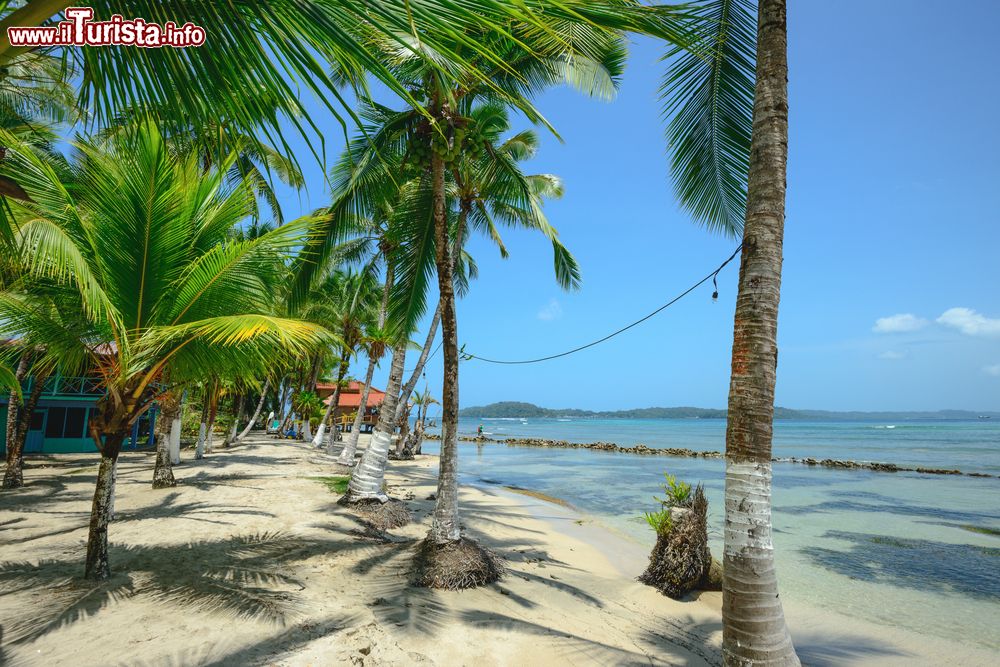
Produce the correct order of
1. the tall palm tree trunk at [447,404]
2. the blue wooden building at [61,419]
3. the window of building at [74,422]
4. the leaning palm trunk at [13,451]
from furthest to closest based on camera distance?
1. the window of building at [74,422]
2. the blue wooden building at [61,419]
3. the leaning palm trunk at [13,451]
4. the tall palm tree trunk at [447,404]

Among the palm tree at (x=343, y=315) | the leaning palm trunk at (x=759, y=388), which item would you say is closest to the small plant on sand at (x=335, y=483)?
the leaning palm trunk at (x=759, y=388)

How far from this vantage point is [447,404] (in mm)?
6938

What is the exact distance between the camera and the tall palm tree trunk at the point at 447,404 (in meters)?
6.76

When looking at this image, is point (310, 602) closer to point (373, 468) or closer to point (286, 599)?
point (286, 599)

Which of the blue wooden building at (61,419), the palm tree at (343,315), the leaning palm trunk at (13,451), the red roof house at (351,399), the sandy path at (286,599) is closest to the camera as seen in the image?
the sandy path at (286,599)

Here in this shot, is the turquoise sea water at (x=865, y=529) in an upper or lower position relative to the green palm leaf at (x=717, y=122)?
lower

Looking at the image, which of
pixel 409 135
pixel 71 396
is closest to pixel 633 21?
pixel 409 135

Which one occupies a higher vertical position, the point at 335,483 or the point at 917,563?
the point at 335,483

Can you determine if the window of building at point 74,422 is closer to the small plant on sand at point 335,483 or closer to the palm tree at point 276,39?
the small plant on sand at point 335,483

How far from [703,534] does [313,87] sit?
7729mm

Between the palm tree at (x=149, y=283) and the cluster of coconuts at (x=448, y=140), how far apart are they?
285 centimetres

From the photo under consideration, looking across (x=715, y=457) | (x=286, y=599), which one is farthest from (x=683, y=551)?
(x=715, y=457)

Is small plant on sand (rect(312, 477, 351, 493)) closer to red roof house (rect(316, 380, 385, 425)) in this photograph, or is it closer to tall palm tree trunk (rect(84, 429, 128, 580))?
tall palm tree trunk (rect(84, 429, 128, 580))

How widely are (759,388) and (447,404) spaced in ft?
14.4
